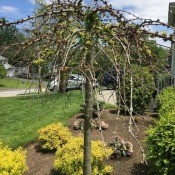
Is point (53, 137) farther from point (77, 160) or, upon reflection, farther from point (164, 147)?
point (164, 147)

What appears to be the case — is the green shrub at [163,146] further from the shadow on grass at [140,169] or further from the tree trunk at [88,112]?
the tree trunk at [88,112]

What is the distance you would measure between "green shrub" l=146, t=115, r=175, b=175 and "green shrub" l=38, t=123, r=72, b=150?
10.3 ft

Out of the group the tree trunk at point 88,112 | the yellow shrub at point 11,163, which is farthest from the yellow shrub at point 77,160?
the tree trunk at point 88,112

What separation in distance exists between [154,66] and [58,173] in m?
4.09

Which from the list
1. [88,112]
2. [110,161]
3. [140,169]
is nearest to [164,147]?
[140,169]

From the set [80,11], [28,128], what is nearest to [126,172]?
[80,11]

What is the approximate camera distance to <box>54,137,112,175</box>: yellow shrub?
6801 millimetres

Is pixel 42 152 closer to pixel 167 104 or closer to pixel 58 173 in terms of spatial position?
pixel 58 173

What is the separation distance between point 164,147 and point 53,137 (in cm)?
358

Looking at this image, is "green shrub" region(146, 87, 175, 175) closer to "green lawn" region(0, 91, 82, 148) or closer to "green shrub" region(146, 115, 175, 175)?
"green shrub" region(146, 115, 175, 175)

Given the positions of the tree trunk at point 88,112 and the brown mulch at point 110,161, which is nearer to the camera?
the tree trunk at point 88,112

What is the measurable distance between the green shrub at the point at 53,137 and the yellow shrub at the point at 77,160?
1.44 metres

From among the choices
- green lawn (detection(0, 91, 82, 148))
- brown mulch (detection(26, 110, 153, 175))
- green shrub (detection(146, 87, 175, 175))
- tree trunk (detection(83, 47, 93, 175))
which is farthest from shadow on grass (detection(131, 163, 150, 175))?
tree trunk (detection(83, 47, 93, 175))

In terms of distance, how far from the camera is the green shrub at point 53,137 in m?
8.66
